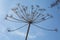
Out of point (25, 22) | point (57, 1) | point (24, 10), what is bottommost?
point (25, 22)

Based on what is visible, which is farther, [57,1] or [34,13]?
[34,13]

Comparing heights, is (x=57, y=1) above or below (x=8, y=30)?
above

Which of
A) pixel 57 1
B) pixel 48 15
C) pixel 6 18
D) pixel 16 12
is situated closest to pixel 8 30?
pixel 6 18

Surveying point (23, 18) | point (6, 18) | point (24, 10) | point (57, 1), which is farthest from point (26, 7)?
point (57, 1)

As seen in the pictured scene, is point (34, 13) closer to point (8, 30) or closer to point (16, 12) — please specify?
point (16, 12)

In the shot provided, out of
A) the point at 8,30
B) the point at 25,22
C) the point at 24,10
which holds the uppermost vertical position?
the point at 24,10

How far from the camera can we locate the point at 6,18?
733 cm

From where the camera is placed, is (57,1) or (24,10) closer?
(57,1)

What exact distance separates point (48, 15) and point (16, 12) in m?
1.94

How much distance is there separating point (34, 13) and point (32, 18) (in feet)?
1.21

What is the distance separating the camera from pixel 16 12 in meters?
7.51

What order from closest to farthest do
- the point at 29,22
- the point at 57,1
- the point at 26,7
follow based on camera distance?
the point at 57,1, the point at 29,22, the point at 26,7

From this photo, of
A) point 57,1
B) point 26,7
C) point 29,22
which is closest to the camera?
point 57,1

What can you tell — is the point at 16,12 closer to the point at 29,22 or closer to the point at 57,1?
the point at 29,22
